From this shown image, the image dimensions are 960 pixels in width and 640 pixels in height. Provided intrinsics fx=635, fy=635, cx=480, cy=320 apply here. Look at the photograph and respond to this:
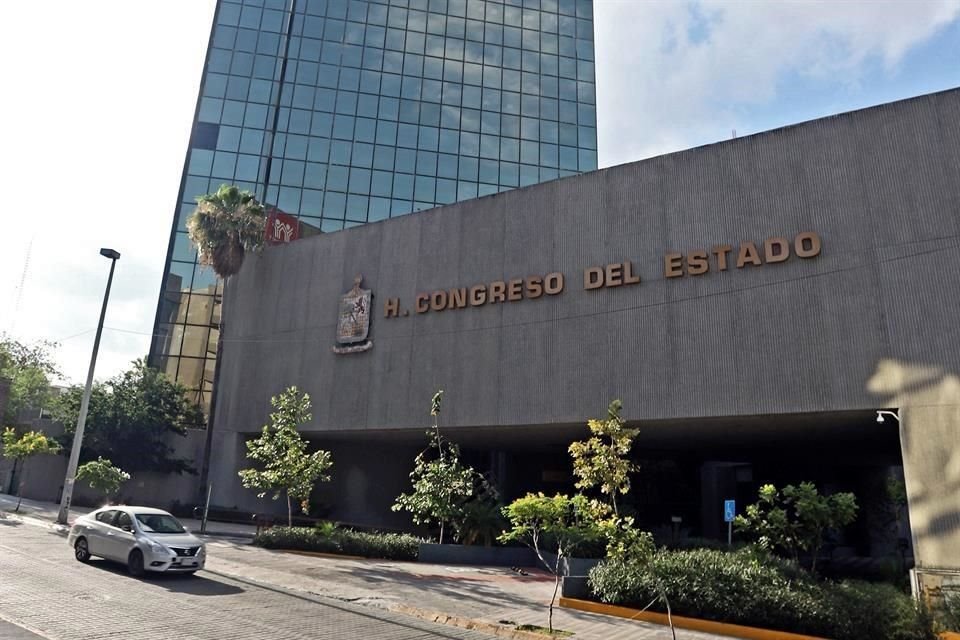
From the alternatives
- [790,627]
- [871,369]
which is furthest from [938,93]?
[790,627]

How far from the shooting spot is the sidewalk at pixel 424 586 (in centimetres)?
1341

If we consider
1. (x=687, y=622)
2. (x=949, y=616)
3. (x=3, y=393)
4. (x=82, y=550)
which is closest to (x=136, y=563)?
(x=82, y=550)

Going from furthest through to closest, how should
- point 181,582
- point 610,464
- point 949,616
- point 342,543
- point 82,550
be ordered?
point 342,543, point 82,550, point 181,582, point 610,464, point 949,616

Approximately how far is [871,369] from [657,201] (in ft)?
30.1

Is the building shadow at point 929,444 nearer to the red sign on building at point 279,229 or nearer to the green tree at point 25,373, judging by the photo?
the red sign on building at point 279,229

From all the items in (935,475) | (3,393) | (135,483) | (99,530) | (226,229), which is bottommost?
(99,530)

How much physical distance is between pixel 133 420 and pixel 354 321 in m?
15.2

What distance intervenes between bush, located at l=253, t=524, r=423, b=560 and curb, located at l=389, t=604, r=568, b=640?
9220mm

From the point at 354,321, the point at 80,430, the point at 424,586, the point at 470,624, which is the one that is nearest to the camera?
the point at 470,624

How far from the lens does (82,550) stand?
17062mm

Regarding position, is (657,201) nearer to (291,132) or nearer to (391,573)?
(391,573)

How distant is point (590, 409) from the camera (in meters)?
23.6

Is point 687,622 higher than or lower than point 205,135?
lower

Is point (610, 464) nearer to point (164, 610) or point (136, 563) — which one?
point (164, 610)
